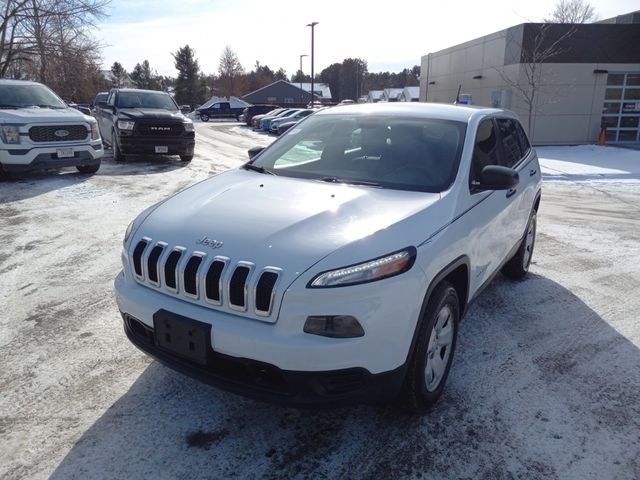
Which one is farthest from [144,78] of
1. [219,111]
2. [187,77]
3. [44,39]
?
[44,39]

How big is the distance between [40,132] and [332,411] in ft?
29.0

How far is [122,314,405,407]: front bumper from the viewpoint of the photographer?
2.38 m

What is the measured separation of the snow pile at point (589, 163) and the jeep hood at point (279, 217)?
1198 cm

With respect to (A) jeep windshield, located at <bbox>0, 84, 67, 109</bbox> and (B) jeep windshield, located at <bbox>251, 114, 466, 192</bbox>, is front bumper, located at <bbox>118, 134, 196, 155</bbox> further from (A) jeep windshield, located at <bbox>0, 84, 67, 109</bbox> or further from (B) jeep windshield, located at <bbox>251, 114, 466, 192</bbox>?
(B) jeep windshield, located at <bbox>251, 114, 466, 192</bbox>

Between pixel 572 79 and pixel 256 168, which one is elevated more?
pixel 572 79

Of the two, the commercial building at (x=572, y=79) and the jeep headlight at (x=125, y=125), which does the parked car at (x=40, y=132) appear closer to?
the jeep headlight at (x=125, y=125)

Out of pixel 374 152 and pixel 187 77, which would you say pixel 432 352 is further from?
pixel 187 77

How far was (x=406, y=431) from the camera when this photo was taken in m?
2.84

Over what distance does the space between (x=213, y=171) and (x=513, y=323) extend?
9273mm

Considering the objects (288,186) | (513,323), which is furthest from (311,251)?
(513,323)

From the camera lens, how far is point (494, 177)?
10.7 feet

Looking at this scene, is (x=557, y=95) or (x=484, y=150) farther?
(x=557, y=95)

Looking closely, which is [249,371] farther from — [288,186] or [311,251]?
[288,186]

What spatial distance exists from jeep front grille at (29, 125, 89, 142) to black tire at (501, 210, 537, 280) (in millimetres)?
8532
